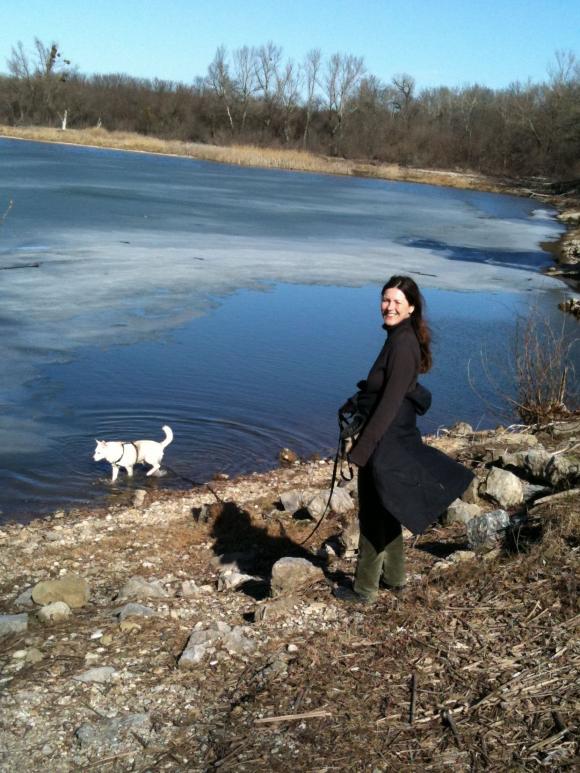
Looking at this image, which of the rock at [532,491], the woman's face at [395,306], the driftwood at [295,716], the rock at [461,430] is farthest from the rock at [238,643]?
the rock at [461,430]

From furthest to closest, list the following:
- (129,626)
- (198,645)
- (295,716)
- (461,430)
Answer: (461,430) < (129,626) < (198,645) < (295,716)

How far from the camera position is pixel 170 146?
70.1 m

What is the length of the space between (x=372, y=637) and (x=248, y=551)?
210 cm

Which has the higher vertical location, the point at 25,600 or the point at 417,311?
the point at 417,311

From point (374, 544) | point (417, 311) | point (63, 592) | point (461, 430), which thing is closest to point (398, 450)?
point (374, 544)

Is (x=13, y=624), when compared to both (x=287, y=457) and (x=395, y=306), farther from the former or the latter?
(x=287, y=457)

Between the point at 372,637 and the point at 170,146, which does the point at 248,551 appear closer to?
the point at 372,637

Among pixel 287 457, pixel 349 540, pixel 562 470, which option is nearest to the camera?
pixel 349 540

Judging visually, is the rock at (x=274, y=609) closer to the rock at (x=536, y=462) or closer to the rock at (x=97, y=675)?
the rock at (x=97, y=675)

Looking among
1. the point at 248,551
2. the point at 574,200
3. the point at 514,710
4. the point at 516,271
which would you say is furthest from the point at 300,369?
the point at 574,200

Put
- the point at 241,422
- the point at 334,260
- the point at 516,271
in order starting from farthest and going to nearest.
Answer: the point at 516,271 → the point at 334,260 → the point at 241,422

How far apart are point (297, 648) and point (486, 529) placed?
65.8 inches

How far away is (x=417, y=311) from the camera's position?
15.6 ft

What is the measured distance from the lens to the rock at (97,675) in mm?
4246
